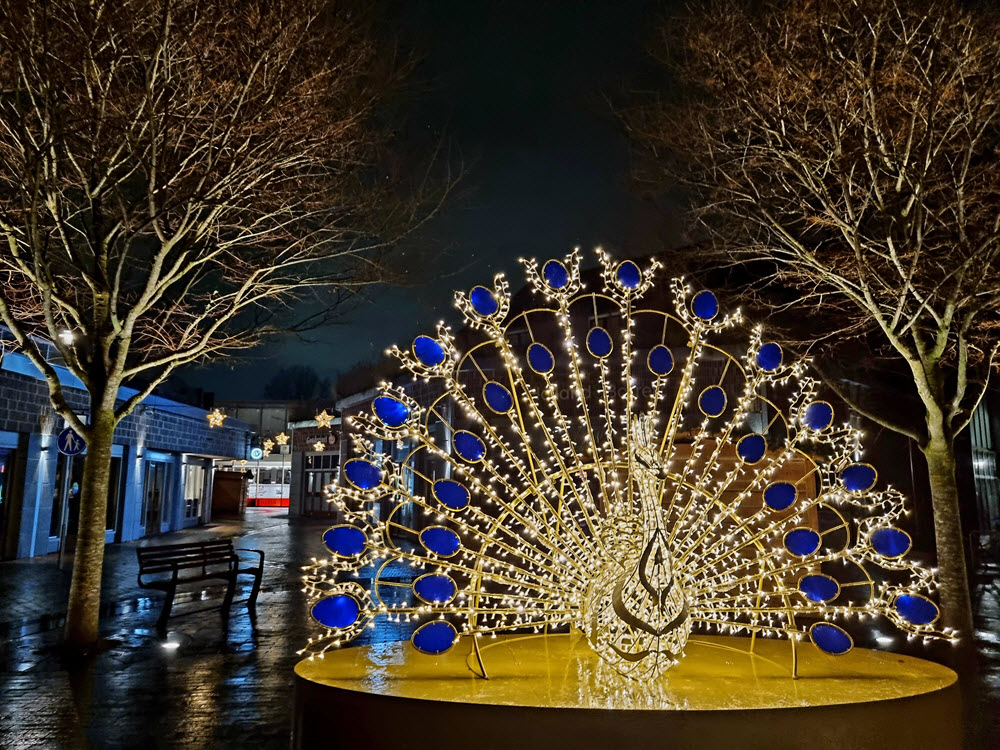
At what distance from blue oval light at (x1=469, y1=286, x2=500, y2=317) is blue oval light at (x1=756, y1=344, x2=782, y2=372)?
1.99 metres

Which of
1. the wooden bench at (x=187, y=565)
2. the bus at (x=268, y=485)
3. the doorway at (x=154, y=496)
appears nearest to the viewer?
the wooden bench at (x=187, y=565)

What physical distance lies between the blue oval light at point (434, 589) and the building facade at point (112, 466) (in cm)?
1232

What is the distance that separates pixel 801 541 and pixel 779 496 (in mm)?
354

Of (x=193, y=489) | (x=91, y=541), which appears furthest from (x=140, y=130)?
(x=193, y=489)

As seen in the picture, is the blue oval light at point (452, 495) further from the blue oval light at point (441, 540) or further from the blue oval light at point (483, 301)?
the blue oval light at point (483, 301)

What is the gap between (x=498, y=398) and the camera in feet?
16.5

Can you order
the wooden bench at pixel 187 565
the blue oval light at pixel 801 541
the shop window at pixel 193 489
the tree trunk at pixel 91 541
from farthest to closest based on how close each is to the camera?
1. the shop window at pixel 193 489
2. the wooden bench at pixel 187 565
3. the tree trunk at pixel 91 541
4. the blue oval light at pixel 801 541

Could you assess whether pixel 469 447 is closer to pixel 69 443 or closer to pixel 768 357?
pixel 768 357

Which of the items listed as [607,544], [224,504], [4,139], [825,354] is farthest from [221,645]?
[224,504]

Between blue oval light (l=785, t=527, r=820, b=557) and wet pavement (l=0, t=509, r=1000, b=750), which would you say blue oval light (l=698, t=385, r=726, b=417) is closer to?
blue oval light (l=785, t=527, r=820, b=557)

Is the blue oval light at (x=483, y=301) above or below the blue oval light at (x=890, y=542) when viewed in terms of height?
above

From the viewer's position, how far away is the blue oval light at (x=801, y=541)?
497cm

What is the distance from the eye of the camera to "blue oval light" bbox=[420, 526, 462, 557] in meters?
4.46

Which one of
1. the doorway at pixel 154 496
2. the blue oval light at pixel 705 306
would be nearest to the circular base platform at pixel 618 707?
the blue oval light at pixel 705 306
